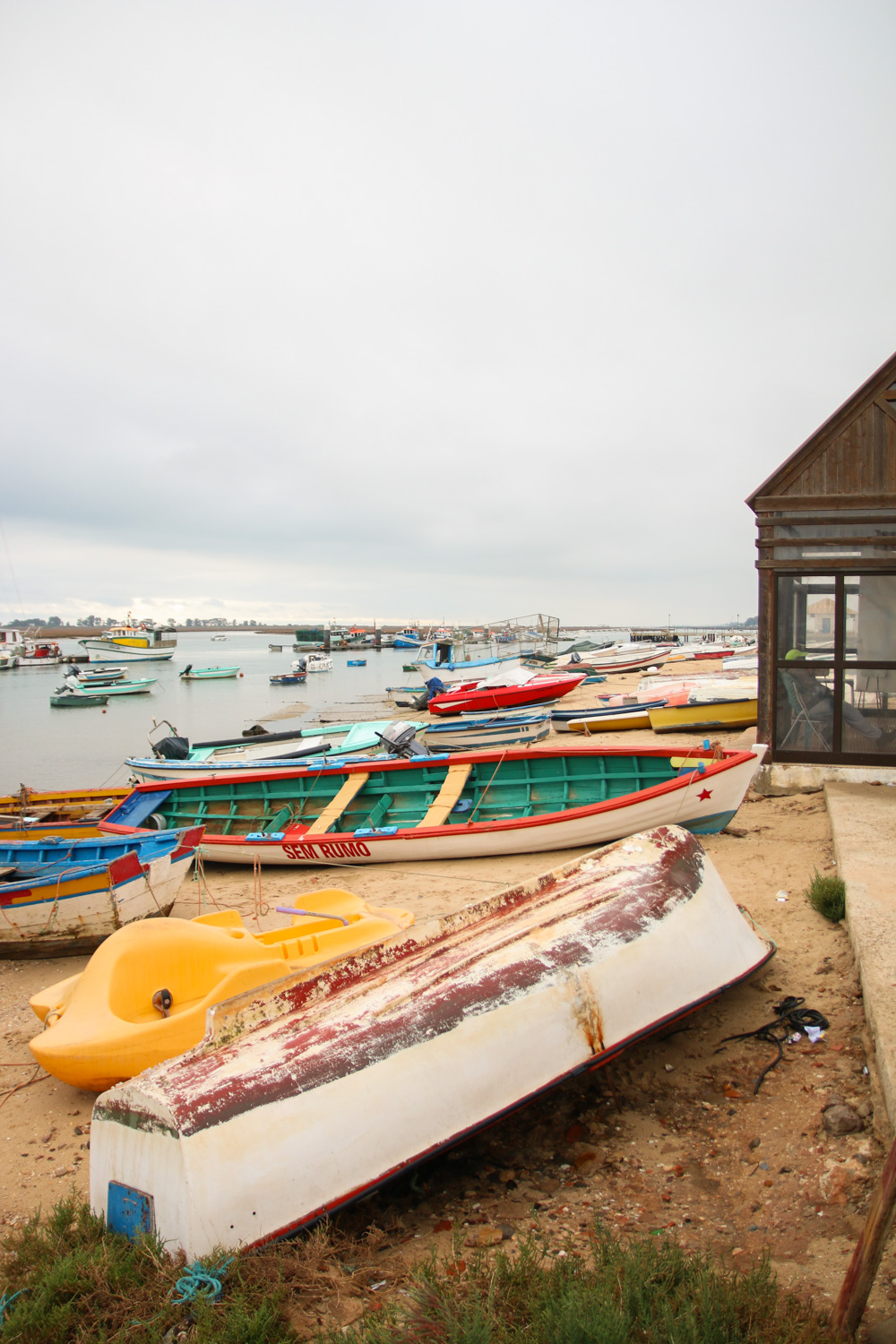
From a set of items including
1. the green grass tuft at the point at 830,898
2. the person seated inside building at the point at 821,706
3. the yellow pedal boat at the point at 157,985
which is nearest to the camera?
the yellow pedal boat at the point at 157,985

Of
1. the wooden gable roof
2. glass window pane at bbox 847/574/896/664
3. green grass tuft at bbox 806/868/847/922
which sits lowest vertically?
green grass tuft at bbox 806/868/847/922

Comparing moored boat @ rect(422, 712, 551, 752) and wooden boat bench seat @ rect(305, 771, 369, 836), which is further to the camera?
moored boat @ rect(422, 712, 551, 752)

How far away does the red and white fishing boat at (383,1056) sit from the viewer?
10.8 feet

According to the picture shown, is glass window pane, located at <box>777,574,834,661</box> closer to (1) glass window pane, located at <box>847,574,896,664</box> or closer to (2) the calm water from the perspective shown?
(1) glass window pane, located at <box>847,574,896,664</box>

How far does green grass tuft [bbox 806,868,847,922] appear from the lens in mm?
6090

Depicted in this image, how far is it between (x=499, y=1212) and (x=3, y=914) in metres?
6.90

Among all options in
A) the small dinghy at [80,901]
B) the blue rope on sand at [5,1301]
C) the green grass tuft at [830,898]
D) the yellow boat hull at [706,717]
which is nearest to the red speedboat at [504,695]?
the yellow boat hull at [706,717]

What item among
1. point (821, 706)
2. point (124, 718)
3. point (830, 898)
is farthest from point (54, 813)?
point (124, 718)

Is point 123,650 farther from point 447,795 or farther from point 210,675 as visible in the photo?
point 447,795

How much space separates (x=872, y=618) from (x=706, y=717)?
7810mm

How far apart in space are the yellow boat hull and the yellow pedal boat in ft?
39.8

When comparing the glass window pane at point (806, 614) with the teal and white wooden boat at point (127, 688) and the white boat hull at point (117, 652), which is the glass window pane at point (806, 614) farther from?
the white boat hull at point (117, 652)

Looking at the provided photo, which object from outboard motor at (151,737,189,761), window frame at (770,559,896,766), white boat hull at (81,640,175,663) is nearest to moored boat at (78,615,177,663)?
white boat hull at (81,640,175,663)

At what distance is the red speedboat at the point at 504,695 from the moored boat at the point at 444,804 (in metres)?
12.7
